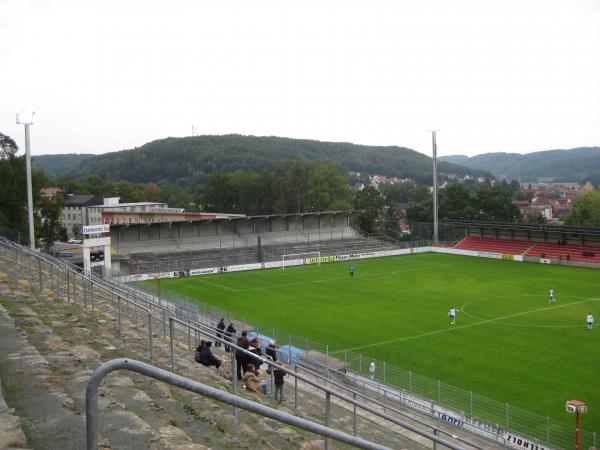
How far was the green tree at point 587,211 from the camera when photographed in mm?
91125

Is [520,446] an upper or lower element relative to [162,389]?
lower

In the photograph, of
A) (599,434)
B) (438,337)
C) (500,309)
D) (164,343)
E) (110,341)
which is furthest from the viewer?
(500,309)

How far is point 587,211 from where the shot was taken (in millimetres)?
92562

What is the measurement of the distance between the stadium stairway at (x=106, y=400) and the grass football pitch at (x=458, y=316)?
40.5 ft

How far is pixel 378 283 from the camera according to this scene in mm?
47812

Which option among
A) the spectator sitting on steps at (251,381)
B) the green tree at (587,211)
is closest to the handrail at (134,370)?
the spectator sitting on steps at (251,381)

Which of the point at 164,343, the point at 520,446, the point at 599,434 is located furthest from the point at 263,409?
the point at 599,434

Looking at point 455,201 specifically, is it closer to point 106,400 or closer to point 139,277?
point 139,277

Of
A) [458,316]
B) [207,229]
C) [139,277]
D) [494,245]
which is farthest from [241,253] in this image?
[458,316]

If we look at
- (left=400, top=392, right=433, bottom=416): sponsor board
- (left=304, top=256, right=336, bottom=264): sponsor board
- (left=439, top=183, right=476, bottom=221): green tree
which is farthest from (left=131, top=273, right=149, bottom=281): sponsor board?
(left=439, top=183, right=476, bottom=221): green tree

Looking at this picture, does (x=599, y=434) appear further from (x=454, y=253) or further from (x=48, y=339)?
(x=454, y=253)

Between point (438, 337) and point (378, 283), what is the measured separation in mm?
17854

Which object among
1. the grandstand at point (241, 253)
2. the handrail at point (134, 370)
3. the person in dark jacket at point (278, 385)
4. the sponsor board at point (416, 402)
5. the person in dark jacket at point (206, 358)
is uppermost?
the handrail at point (134, 370)

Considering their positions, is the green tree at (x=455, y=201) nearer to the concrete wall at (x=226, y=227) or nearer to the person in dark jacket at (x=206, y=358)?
the concrete wall at (x=226, y=227)
